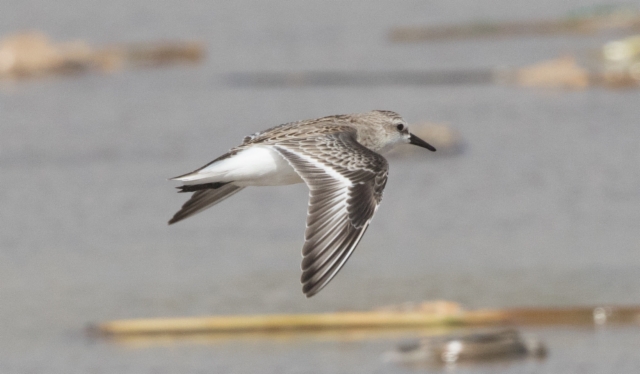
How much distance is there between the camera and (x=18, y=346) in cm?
1505

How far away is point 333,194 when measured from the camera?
7.74 metres

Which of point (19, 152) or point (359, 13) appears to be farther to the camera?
point (359, 13)

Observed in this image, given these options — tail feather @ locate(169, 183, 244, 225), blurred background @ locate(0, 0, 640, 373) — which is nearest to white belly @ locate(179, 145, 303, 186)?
tail feather @ locate(169, 183, 244, 225)

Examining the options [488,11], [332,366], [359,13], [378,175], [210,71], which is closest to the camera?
[378,175]

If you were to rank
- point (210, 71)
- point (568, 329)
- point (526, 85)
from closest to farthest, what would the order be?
point (568, 329) → point (526, 85) → point (210, 71)

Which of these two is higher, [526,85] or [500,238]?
[526,85]

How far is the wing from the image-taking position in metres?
7.23

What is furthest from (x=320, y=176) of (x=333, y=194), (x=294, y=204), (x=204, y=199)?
(x=294, y=204)

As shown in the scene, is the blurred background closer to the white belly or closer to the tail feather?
the tail feather

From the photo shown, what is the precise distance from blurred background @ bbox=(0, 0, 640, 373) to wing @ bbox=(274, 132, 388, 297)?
589cm

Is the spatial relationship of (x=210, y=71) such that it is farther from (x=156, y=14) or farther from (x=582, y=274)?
(x=582, y=274)

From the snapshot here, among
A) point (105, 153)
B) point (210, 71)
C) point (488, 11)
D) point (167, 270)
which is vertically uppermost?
point (488, 11)

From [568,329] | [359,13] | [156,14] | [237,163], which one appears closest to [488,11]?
[359,13]

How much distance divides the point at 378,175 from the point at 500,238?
11679mm
